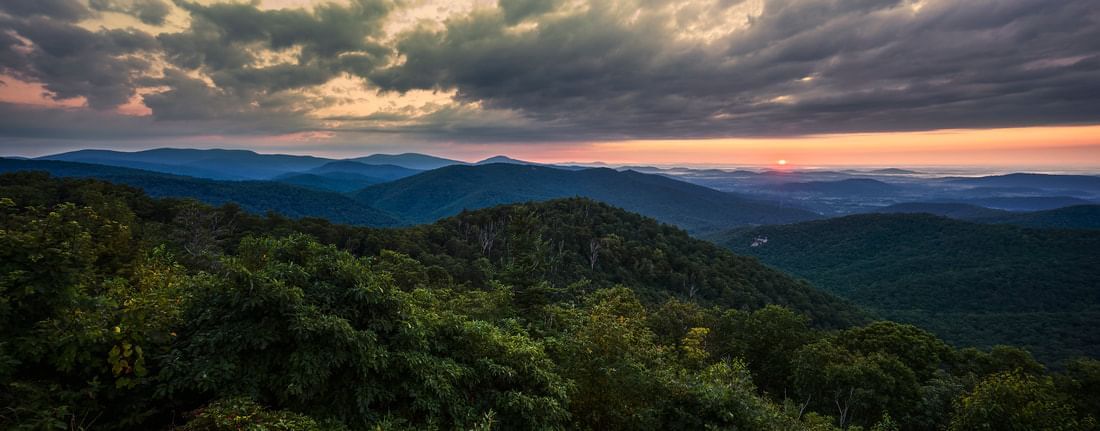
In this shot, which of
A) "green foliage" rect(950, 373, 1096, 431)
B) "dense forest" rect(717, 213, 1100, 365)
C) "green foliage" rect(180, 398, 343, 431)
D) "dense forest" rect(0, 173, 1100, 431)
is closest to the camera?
"green foliage" rect(180, 398, 343, 431)

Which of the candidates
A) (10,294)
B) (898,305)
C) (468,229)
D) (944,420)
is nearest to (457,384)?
(10,294)

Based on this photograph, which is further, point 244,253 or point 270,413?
point 244,253

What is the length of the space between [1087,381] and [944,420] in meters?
10.9

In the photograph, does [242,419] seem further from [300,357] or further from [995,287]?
[995,287]

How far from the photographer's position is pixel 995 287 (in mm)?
141875

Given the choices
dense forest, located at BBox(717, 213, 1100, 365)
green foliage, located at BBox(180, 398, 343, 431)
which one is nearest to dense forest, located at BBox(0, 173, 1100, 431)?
green foliage, located at BBox(180, 398, 343, 431)

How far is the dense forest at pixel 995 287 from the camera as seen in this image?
96525 mm

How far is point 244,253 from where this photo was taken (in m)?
13.5

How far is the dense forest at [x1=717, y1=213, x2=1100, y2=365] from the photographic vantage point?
96.5 m

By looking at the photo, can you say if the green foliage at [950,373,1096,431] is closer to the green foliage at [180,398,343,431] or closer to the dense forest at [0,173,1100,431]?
the dense forest at [0,173,1100,431]

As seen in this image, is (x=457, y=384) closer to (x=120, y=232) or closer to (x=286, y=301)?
(x=286, y=301)

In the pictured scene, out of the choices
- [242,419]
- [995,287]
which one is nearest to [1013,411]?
[242,419]

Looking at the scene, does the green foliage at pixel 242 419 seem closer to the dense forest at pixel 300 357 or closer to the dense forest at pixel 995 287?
the dense forest at pixel 300 357

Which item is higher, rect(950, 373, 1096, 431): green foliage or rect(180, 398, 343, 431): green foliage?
rect(180, 398, 343, 431): green foliage
